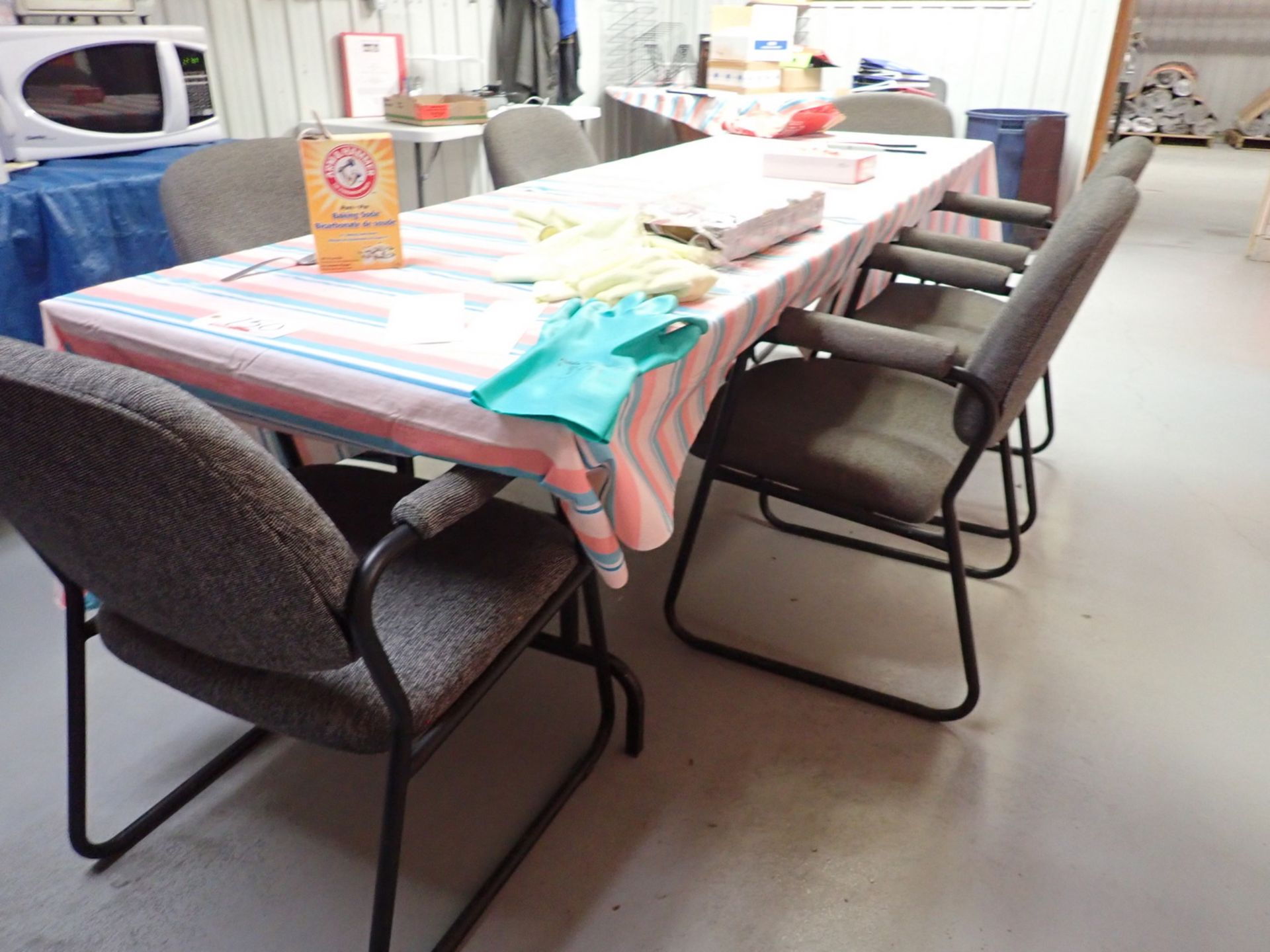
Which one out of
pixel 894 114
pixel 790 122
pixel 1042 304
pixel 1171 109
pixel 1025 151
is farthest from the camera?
pixel 1171 109

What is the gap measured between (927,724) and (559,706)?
2.07 feet

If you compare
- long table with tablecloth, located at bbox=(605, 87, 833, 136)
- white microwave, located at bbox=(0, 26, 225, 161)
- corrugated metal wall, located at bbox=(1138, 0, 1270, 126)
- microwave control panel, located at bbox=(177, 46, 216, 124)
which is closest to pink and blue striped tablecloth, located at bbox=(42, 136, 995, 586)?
white microwave, located at bbox=(0, 26, 225, 161)

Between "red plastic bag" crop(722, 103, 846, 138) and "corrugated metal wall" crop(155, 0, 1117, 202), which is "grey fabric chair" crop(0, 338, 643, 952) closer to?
"red plastic bag" crop(722, 103, 846, 138)

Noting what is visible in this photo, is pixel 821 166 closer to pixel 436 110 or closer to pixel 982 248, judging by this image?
pixel 982 248

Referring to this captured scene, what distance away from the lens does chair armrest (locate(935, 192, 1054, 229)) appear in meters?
2.18

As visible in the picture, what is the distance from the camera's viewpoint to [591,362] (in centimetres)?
97

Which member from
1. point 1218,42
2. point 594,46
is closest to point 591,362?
point 594,46

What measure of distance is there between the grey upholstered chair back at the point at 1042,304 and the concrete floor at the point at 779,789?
0.55 metres

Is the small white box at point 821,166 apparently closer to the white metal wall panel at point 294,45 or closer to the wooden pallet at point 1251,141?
the white metal wall panel at point 294,45

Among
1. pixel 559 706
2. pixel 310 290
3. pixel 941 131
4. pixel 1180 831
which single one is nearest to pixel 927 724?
pixel 1180 831

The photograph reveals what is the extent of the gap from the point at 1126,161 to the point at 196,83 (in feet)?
7.48

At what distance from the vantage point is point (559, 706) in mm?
1529

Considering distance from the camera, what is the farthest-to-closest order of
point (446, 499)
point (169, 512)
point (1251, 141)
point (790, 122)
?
point (1251, 141)
point (790, 122)
point (446, 499)
point (169, 512)

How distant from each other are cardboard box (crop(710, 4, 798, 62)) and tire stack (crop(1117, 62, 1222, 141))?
5825 mm
